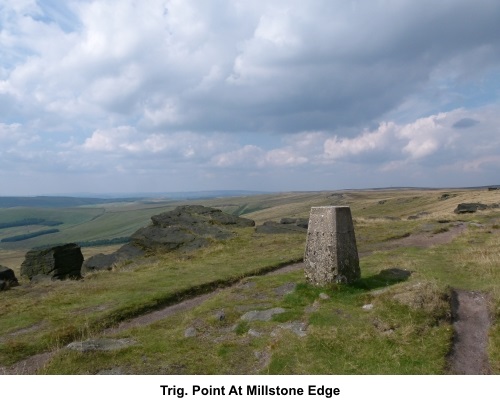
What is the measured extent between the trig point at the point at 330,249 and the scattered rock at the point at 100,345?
819cm

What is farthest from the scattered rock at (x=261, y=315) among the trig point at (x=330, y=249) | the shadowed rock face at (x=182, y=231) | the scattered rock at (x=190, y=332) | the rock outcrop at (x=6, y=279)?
the shadowed rock face at (x=182, y=231)

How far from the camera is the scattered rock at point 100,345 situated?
1120cm

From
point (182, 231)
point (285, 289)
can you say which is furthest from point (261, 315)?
point (182, 231)

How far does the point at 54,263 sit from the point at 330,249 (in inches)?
933

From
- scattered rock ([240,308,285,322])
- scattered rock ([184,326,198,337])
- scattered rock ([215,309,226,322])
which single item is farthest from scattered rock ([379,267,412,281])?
scattered rock ([184,326,198,337])

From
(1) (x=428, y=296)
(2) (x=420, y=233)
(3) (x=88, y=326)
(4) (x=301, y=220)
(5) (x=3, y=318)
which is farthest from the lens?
(4) (x=301, y=220)

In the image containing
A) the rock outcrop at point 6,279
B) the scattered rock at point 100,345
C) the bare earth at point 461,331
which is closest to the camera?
the bare earth at point 461,331

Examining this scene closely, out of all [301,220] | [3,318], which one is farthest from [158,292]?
[301,220]

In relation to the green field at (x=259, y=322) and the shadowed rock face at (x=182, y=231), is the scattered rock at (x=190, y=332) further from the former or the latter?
the shadowed rock face at (x=182, y=231)

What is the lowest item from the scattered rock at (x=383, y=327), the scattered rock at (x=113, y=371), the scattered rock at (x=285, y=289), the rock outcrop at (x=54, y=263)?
the rock outcrop at (x=54, y=263)

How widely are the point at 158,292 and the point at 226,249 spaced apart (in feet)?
41.8

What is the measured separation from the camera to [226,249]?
31188 mm

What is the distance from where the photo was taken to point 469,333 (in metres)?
11.6
